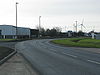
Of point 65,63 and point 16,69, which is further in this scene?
point 65,63

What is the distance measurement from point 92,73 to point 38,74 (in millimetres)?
2535

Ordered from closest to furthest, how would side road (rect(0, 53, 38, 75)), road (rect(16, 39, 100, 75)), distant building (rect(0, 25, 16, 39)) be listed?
side road (rect(0, 53, 38, 75)), road (rect(16, 39, 100, 75)), distant building (rect(0, 25, 16, 39))

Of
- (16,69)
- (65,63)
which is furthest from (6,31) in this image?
(16,69)

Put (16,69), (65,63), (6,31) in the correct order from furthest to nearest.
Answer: (6,31) < (65,63) < (16,69)

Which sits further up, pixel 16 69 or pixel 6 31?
pixel 6 31

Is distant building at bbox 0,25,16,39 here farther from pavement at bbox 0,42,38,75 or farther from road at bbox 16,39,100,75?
pavement at bbox 0,42,38,75


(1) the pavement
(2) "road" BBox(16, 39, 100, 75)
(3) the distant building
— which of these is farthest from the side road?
(3) the distant building

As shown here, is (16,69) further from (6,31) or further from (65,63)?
(6,31)

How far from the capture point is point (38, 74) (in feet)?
34.5

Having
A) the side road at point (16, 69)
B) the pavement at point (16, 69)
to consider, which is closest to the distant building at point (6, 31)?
the pavement at point (16, 69)

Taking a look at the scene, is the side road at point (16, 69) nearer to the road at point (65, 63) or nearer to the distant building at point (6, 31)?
the road at point (65, 63)

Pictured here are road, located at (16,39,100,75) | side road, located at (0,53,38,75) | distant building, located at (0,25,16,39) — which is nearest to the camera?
side road, located at (0,53,38,75)

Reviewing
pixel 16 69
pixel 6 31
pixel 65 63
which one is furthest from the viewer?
pixel 6 31

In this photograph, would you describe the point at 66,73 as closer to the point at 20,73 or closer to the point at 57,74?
the point at 57,74
